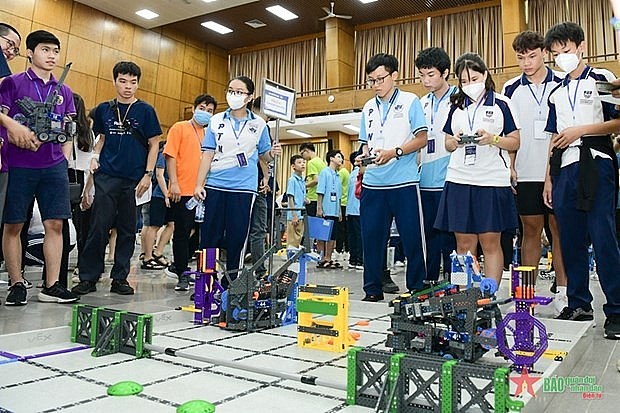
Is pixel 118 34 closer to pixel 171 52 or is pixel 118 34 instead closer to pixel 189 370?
pixel 171 52

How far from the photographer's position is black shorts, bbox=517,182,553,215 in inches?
107

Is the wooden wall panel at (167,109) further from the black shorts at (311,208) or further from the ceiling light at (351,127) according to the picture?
the black shorts at (311,208)

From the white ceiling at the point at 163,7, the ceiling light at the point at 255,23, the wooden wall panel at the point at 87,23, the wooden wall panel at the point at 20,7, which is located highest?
the ceiling light at the point at 255,23

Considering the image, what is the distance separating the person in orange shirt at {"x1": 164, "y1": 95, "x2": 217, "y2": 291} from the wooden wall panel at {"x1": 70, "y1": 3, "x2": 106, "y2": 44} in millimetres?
8418

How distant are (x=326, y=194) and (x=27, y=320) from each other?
3.94m

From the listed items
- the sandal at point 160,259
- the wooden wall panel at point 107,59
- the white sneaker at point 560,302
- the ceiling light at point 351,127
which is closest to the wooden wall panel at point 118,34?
the wooden wall panel at point 107,59

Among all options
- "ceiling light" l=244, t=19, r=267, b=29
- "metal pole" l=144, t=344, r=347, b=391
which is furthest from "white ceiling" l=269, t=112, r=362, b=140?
"metal pole" l=144, t=344, r=347, b=391

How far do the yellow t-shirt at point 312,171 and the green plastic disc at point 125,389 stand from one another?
5056mm

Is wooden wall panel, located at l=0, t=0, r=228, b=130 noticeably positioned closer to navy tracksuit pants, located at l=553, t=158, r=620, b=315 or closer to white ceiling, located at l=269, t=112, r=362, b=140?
white ceiling, located at l=269, t=112, r=362, b=140

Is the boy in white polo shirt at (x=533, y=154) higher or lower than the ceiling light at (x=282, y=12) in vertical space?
lower

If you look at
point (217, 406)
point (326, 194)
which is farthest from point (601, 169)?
point (326, 194)

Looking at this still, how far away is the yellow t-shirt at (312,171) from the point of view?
21.3 feet

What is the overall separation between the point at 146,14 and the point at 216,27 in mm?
1833

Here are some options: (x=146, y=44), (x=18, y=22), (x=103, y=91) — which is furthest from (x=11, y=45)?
(x=146, y=44)
